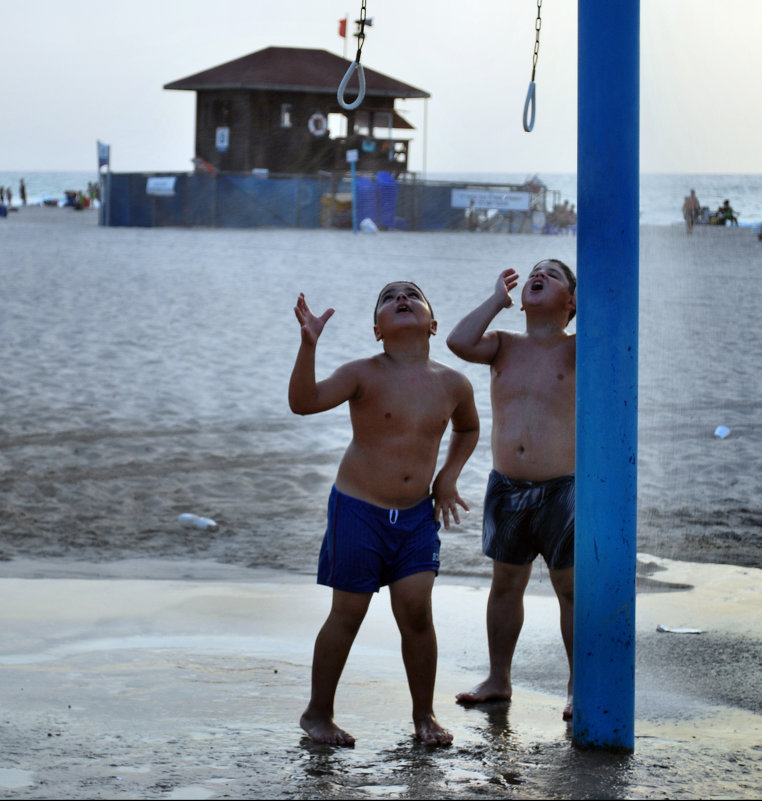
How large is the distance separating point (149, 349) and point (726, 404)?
18.8ft

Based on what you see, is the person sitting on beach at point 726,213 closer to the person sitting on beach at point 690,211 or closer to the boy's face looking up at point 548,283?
the person sitting on beach at point 690,211

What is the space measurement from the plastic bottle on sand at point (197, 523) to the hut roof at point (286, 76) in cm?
3478

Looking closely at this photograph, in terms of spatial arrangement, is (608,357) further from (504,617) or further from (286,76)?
(286,76)

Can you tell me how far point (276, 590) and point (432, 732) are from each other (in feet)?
6.53

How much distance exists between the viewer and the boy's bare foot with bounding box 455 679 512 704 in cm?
361

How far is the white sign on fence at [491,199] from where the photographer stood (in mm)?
35281

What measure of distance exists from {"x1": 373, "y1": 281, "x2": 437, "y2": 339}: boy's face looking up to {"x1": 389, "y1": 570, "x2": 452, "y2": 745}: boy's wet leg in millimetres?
706

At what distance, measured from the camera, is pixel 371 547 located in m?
3.24

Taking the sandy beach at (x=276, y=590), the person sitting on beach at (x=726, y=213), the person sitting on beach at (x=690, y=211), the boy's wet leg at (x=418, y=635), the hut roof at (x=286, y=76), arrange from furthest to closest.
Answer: the hut roof at (x=286, y=76) → the person sitting on beach at (x=726, y=213) → the person sitting on beach at (x=690, y=211) → the boy's wet leg at (x=418, y=635) → the sandy beach at (x=276, y=590)

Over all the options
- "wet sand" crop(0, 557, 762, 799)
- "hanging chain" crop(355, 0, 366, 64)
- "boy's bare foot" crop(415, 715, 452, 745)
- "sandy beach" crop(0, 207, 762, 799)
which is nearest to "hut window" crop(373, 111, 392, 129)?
"sandy beach" crop(0, 207, 762, 799)

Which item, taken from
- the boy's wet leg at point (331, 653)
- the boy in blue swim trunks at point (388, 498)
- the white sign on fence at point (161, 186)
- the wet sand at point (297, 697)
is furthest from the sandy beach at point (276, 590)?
the white sign on fence at point (161, 186)

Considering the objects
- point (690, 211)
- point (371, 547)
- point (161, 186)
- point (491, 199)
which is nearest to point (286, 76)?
point (161, 186)

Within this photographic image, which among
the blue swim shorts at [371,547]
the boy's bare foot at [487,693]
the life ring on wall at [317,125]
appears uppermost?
the life ring on wall at [317,125]

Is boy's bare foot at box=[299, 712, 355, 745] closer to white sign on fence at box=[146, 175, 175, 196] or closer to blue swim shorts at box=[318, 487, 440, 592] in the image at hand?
blue swim shorts at box=[318, 487, 440, 592]
